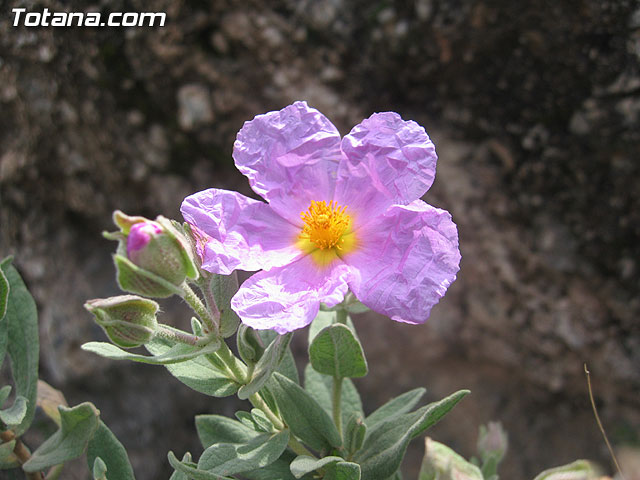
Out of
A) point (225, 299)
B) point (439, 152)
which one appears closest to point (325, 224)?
point (225, 299)

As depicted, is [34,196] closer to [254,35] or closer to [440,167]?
[254,35]

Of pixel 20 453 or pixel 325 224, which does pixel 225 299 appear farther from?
pixel 20 453

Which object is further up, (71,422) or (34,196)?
(34,196)

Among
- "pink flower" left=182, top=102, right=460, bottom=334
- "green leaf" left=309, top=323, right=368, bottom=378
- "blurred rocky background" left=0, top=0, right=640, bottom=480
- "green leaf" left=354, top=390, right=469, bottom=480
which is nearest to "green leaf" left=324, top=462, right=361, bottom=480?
"green leaf" left=354, top=390, right=469, bottom=480

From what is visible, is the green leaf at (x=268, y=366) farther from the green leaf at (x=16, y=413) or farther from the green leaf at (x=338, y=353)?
the green leaf at (x=16, y=413)

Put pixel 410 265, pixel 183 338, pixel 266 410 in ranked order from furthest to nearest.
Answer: pixel 266 410 → pixel 410 265 → pixel 183 338

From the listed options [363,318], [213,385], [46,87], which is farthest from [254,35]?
[213,385]
